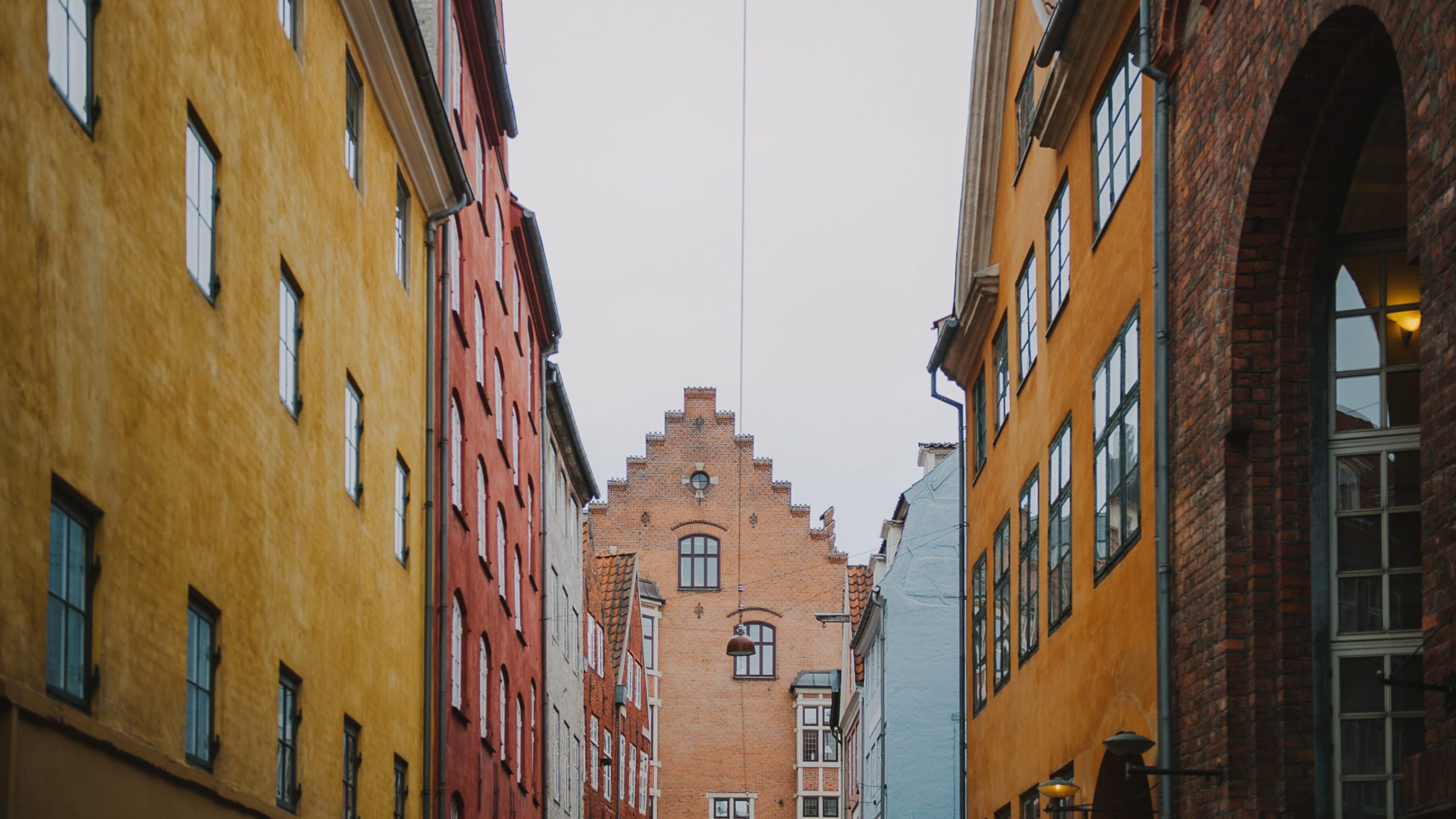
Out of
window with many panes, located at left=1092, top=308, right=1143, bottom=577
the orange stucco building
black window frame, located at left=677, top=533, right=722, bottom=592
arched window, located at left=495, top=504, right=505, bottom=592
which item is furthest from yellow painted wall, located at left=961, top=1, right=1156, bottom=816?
black window frame, located at left=677, top=533, right=722, bottom=592

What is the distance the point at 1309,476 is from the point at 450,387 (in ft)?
46.0

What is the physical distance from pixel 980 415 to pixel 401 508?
27.6 feet

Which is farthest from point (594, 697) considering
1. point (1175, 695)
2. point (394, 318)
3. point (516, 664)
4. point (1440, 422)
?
point (1440, 422)

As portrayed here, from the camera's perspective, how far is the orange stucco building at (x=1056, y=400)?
14000mm

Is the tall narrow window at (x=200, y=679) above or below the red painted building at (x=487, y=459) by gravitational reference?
below

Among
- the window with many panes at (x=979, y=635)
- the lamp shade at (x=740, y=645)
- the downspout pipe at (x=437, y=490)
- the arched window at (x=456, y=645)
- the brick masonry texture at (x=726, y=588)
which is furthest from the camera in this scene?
the brick masonry texture at (x=726, y=588)

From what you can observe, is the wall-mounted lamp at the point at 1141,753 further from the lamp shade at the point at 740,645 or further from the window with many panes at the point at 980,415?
the lamp shade at the point at 740,645

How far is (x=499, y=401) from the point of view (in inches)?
1144

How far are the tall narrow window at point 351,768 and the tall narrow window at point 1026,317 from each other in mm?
7897

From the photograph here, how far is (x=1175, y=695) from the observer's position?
41.2 ft

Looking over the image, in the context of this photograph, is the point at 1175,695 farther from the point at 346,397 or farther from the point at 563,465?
the point at 563,465

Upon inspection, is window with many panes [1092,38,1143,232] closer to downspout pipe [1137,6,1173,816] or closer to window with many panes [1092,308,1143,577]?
downspout pipe [1137,6,1173,816]

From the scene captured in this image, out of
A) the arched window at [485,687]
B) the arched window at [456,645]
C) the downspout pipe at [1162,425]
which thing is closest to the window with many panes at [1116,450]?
the downspout pipe at [1162,425]

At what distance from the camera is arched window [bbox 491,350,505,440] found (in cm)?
2853
